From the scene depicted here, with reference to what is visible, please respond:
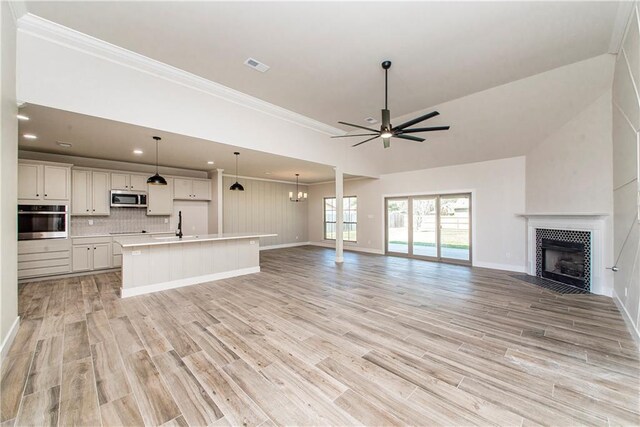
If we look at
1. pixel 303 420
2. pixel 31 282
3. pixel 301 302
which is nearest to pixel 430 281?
pixel 301 302

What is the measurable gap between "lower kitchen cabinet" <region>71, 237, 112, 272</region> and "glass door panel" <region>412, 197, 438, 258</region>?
8.20 metres

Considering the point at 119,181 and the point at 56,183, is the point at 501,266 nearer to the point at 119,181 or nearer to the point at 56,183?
the point at 119,181

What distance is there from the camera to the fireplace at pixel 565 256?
4.66 meters

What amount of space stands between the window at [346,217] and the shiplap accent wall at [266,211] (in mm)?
1170

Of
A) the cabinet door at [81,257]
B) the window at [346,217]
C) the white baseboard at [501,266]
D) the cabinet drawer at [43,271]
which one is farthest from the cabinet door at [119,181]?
the white baseboard at [501,266]

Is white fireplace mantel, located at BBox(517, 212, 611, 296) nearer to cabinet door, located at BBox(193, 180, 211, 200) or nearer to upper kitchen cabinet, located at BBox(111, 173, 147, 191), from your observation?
cabinet door, located at BBox(193, 180, 211, 200)

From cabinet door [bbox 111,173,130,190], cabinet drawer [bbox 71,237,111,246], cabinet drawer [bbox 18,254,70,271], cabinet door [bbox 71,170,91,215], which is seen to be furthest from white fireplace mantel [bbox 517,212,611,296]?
cabinet drawer [bbox 18,254,70,271]

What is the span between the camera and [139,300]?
4109 mm

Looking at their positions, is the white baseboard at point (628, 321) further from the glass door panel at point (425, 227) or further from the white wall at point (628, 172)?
the glass door panel at point (425, 227)

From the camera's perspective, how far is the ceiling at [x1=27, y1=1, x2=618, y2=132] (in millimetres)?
2732

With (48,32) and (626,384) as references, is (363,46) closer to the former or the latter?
→ (48,32)

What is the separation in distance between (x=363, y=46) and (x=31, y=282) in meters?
7.47

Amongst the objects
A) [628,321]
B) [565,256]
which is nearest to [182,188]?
[628,321]

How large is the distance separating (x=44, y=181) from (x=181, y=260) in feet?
10.9
